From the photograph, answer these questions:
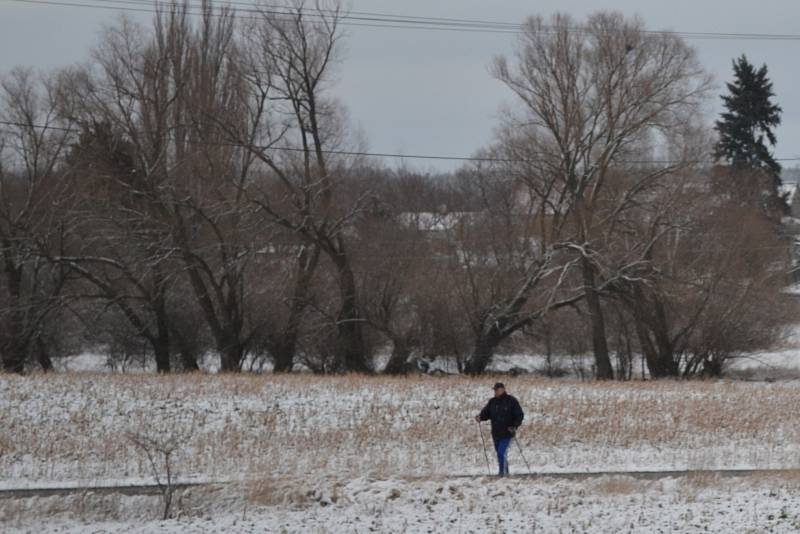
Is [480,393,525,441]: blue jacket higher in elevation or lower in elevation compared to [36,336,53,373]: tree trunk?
lower

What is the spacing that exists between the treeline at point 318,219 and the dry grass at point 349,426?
1457cm

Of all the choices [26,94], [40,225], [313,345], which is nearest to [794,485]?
[313,345]

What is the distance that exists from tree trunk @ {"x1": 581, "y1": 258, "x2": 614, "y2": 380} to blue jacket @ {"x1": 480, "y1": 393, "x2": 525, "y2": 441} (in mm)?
24066

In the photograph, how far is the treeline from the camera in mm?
39281

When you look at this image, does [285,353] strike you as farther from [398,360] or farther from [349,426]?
[349,426]

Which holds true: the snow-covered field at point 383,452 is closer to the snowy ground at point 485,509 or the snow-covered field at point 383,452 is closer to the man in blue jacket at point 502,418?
the snowy ground at point 485,509

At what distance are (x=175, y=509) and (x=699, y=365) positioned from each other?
3579 centimetres

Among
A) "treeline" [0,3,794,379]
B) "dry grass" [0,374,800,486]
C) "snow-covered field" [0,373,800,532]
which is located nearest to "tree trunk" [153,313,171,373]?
"treeline" [0,3,794,379]

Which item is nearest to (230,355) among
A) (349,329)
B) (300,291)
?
(300,291)

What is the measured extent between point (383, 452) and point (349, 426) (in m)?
2.14

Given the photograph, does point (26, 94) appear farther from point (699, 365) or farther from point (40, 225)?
point (699, 365)

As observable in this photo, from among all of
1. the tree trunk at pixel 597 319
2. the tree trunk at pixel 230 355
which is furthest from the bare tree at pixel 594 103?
the tree trunk at pixel 230 355

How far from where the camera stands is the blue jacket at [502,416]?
1611cm

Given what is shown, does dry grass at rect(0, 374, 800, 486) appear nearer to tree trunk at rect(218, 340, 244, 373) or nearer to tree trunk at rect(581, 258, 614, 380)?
tree trunk at rect(581, 258, 614, 380)
